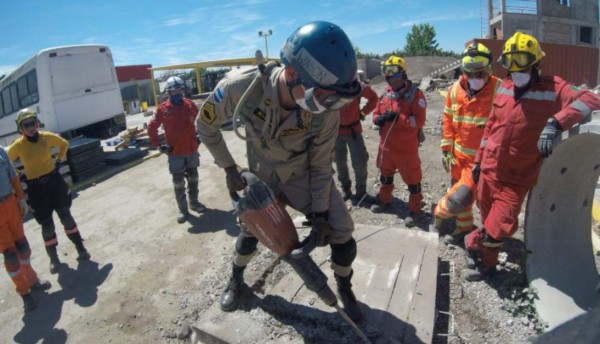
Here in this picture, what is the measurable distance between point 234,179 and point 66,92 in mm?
9306

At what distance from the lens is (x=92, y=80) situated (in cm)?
1069

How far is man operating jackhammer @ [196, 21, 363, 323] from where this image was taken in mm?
2225

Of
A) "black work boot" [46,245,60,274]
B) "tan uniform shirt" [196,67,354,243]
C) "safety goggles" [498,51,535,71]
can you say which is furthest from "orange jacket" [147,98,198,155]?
"safety goggles" [498,51,535,71]

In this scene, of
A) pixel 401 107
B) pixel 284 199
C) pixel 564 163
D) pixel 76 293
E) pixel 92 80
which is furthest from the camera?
pixel 92 80

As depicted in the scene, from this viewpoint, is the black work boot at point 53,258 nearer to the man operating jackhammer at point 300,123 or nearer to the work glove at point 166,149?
the work glove at point 166,149

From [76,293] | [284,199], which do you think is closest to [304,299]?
[284,199]

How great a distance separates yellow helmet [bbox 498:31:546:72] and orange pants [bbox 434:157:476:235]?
115 centimetres

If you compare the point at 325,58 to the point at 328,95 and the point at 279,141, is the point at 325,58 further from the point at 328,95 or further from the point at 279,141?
the point at 279,141

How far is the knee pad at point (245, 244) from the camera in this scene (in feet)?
10.1

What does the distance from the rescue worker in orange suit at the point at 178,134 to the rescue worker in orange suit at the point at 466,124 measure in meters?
3.62

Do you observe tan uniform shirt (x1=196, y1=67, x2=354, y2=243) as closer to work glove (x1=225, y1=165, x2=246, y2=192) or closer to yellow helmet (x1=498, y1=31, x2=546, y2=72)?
work glove (x1=225, y1=165, x2=246, y2=192)

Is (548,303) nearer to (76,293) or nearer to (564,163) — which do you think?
(564,163)

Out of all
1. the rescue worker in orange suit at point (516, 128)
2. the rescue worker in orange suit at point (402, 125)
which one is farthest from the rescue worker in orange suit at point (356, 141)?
the rescue worker in orange suit at point (516, 128)

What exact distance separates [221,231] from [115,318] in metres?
1.88
